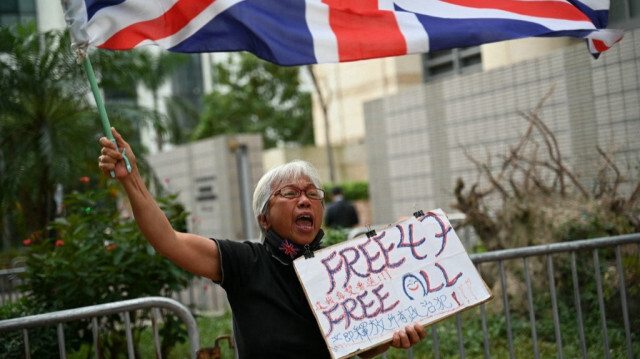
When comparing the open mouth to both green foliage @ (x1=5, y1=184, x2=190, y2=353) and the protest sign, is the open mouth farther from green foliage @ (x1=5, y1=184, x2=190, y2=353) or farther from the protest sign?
green foliage @ (x1=5, y1=184, x2=190, y2=353)

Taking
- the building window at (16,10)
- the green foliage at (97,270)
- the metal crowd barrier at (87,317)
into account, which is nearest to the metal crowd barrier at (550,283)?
the metal crowd barrier at (87,317)

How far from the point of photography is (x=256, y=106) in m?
33.4

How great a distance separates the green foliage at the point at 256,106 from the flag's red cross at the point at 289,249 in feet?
99.2

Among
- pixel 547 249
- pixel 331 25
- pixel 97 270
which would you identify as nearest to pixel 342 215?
pixel 97 270

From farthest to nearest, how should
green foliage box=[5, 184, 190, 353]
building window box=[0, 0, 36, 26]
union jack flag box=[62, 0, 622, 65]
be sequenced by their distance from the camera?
building window box=[0, 0, 36, 26]
green foliage box=[5, 184, 190, 353]
union jack flag box=[62, 0, 622, 65]

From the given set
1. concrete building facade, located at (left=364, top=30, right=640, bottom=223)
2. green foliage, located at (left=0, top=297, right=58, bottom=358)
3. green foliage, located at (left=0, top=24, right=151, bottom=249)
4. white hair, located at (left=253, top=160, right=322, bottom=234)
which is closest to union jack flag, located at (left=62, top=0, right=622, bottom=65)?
white hair, located at (left=253, top=160, right=322, bottom=234)

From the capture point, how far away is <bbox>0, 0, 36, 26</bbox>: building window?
27953 mm

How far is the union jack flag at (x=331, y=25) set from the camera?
3.29 metres

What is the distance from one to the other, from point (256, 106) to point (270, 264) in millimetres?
30799

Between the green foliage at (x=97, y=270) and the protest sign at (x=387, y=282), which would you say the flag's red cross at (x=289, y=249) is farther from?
the green foliage at (x=97, y=270)

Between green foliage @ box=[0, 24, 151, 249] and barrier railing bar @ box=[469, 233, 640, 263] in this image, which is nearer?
barrier railing bar @ box=[469, 233, 640, 263]

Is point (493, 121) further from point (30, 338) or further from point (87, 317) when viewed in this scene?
point (87, 317)

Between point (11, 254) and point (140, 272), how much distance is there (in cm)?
1714

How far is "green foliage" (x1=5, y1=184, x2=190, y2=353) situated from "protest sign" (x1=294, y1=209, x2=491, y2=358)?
3255 millimetres
